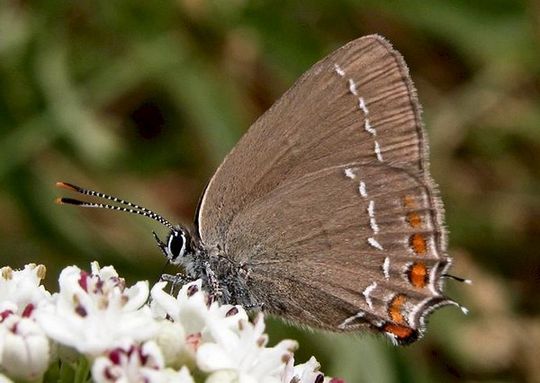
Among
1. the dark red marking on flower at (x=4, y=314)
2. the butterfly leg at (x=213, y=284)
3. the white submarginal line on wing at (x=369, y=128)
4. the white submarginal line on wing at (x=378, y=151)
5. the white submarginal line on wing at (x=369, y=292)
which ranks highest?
the white submarginal line on wing at (x=369, y=128)

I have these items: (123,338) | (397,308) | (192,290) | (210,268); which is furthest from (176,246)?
(123,338)

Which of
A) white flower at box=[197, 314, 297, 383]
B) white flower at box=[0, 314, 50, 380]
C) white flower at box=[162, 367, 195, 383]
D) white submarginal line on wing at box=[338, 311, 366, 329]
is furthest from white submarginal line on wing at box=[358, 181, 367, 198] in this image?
white flower at box=[0, 314, 50, 380]

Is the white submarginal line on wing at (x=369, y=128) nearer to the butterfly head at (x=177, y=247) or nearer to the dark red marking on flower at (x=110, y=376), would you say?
the butterfly head at (x=177, y=247)

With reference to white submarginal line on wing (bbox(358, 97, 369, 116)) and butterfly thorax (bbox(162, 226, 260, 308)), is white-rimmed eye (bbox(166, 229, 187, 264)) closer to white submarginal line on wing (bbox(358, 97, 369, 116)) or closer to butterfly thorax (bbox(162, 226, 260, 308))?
butterfly thorax (bbox(162, 226, 260, 308))

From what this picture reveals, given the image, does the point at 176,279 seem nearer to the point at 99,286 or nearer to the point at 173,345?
the point at 99,286

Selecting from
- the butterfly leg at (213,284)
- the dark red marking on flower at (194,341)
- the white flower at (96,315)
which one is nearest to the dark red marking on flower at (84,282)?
the white flower at (96,315)

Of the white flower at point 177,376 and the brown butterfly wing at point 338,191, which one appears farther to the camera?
the brown butterfly wing at point 338,191

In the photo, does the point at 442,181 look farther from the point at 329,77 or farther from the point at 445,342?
the point at 329,77
